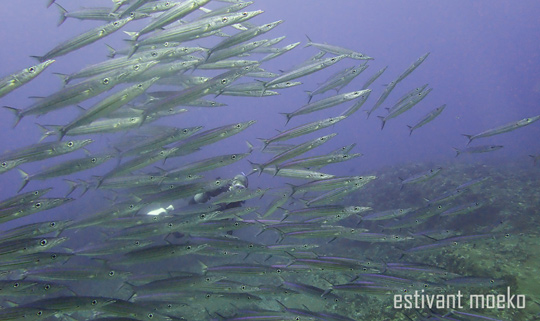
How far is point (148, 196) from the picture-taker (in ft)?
15.4

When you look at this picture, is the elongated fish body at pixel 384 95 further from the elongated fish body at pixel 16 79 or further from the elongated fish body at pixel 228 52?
the elongated fish body at pixel 16 79

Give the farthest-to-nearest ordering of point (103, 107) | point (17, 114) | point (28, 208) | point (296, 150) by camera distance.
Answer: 1. point (296, 150)
2. point (17, 114)
3. point (103, 107)
4. point (28, 208)

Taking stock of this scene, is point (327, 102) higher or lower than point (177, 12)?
lower

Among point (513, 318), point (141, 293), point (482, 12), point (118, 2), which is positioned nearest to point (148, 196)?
point (141, 293)

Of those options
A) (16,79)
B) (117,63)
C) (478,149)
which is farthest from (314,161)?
(478,149)

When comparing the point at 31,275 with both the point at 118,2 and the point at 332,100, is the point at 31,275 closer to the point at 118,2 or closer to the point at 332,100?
the point at 118,2

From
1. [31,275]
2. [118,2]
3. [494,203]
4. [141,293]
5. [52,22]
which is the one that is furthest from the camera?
[52,22]

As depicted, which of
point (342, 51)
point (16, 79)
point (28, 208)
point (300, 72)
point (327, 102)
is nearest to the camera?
point (16, 79)

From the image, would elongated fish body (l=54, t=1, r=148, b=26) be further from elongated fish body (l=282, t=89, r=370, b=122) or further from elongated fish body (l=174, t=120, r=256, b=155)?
elongated fish body (l=282, t=89, r=370, b=122)

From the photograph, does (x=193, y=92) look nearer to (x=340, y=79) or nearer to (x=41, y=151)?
(x=41, y=151)

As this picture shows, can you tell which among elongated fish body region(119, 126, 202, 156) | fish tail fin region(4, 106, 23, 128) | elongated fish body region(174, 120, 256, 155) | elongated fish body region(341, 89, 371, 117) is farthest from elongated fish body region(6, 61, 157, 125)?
elongated fish body region(341, 89, 371, 117)

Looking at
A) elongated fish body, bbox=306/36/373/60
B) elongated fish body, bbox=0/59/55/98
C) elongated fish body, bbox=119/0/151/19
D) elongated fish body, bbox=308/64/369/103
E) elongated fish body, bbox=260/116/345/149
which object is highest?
elongated fish body, bbox=119/0/151/19

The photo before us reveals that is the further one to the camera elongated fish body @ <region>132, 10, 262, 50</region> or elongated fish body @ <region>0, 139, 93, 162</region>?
elongated fish body @ <region>132, 10, 262, 50</region>

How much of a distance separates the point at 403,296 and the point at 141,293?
4335 millimetres
